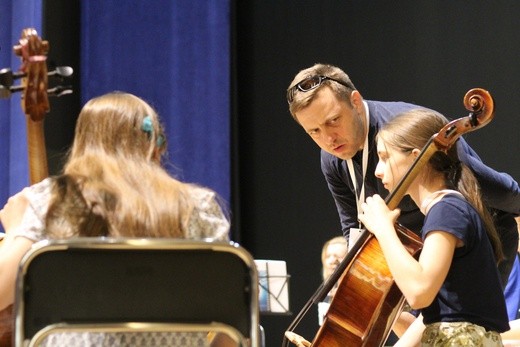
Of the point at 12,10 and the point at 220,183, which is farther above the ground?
the point at 12,10

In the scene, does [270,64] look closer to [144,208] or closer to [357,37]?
[357,37]

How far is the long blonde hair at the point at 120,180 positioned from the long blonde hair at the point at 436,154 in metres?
0.81

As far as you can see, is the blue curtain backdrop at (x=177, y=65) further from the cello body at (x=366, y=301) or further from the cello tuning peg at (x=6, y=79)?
the cello tuning peg at (x=6, y=79)

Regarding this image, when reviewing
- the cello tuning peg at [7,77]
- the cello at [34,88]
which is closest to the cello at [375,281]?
the cello at [34,88]

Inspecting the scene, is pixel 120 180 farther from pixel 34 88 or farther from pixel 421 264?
pixel 421 264

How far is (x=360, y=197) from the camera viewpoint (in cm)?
311

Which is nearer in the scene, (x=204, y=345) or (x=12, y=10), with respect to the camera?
(x=204, y=345)

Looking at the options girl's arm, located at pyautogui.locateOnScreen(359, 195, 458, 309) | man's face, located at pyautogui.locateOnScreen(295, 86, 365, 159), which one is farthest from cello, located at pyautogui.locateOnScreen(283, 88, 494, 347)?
man's face, located at pyautogui.locateOnScreen(295, 86, 365, 159)

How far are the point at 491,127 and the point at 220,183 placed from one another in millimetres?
1653

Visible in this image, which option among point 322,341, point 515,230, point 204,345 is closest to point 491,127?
point 515,230

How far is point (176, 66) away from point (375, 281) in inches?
126

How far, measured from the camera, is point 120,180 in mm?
1861

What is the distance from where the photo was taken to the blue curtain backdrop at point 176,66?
541 cm

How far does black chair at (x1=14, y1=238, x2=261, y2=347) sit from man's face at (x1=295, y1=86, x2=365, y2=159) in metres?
1.45
